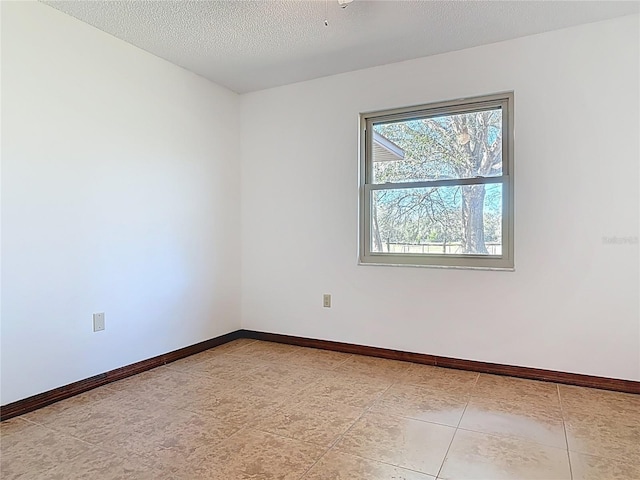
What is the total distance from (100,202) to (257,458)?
1929 millimetres

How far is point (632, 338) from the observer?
2.60 m

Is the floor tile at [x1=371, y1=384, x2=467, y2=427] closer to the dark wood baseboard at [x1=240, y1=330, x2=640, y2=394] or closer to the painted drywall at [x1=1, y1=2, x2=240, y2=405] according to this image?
the dark wood baseboard at [x1=240, y1=330, x2=640, y2=394]

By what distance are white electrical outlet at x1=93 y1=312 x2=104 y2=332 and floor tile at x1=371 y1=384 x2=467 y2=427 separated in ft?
6.02

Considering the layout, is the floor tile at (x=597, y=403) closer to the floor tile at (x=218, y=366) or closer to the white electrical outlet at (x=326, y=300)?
the white electrical outlet at (x=326, y=300)

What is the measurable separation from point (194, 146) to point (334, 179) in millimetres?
1215

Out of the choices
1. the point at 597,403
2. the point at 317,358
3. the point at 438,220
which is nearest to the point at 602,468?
the point at 597,403

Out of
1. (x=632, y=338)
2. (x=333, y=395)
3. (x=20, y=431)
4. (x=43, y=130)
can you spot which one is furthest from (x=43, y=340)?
(x=632, y=338)

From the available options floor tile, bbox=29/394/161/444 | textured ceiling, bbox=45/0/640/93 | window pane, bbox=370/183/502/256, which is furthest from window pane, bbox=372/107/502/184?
floor tile, bbox=29/394/161/444

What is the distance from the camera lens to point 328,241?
11.8 ft

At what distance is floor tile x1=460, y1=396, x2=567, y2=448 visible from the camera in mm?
2039

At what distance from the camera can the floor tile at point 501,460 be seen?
1.70 meters

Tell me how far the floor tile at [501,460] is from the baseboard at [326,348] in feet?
3.32

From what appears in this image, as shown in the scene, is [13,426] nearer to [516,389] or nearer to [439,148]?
[516,389]

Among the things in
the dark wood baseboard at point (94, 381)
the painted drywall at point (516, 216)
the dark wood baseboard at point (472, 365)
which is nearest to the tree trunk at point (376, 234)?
the painted drywall at point (516, 216)
